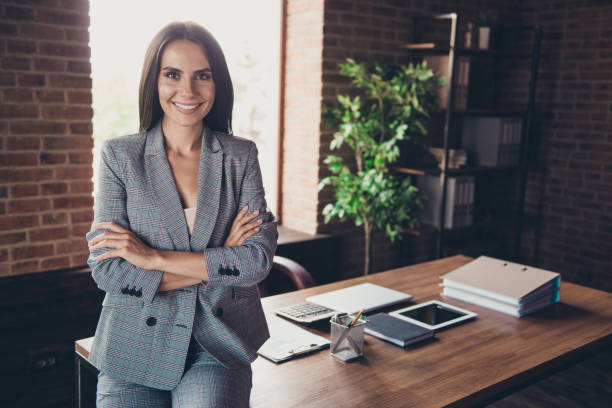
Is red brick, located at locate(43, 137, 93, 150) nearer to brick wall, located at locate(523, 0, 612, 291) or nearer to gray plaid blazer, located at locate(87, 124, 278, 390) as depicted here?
gray plaid blazer, located at locate(87, 124, 278, 390)

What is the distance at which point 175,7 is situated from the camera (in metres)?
3.28

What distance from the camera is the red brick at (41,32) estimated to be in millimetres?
2518

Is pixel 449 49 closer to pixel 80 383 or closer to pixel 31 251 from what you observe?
pixel 31 251

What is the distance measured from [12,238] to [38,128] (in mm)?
530

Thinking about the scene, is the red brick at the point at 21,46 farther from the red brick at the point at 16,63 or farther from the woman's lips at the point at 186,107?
the woman's lips at the point at 186,107

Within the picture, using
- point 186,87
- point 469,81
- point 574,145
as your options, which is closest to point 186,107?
point 186,87

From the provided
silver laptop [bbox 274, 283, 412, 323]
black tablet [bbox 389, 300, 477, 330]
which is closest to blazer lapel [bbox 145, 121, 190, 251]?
silver laptop [bbox 274, 283, 412, 323]

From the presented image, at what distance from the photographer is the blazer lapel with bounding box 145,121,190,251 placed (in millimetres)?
1502

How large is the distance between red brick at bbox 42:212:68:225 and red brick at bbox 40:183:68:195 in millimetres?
104

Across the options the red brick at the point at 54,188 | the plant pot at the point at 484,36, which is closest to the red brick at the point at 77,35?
the red brick at the point at 54,188

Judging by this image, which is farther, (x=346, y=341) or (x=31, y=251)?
(x=31, y=251)

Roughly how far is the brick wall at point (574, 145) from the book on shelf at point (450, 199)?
1.02 meters

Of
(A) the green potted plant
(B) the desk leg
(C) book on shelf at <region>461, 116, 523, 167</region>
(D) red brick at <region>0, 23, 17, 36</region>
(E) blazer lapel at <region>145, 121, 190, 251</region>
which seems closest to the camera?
(E) blazer lapel at <region>145, 121, 190, 251</region>

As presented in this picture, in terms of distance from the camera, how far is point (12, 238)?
2.59 metres
